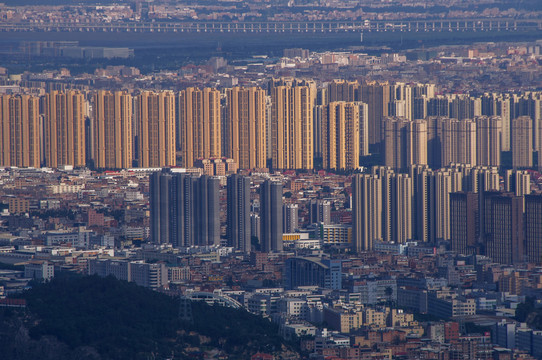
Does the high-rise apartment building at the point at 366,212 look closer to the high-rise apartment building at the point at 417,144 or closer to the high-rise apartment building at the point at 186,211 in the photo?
the high-rise apartment building at the point at 186,211

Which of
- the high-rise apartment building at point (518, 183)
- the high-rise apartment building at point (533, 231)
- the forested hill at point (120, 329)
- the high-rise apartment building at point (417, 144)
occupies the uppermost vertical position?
the high-rise apartment building at point (417, 144)

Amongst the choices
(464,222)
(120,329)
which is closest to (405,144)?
(464,222)

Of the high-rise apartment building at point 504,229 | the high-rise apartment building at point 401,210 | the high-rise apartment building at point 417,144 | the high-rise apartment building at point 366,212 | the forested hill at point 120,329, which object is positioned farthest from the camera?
the high-rise apartment building at point 417,144

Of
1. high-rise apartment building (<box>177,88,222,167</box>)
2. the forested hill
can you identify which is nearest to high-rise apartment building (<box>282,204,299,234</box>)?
the forested hill

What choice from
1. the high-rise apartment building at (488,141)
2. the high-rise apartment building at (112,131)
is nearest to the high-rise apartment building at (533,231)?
the high-rise apartment building at (488,141)

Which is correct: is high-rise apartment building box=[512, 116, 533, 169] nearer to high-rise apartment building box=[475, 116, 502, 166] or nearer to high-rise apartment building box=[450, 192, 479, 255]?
high-rise apartment building box=[475, 116, 502, 166]

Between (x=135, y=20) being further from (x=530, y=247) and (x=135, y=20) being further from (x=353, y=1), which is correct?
(x=530, y=247)
